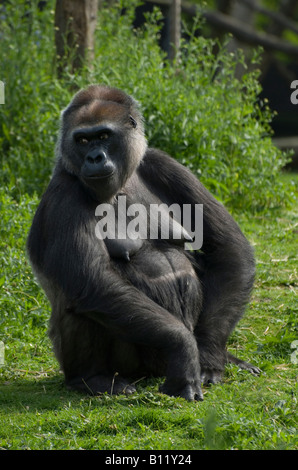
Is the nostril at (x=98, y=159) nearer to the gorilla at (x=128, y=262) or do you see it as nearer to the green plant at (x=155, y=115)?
the gorilla at (x=128, y=262)

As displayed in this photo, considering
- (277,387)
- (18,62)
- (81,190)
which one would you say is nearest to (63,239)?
(81,190)

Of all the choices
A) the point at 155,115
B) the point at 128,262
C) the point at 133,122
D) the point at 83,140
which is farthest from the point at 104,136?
the point at 155,115

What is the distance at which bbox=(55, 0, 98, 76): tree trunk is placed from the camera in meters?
7.89

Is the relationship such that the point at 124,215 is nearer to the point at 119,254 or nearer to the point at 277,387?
the point at 119,254

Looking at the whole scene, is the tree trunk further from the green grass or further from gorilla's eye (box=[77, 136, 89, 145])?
gorilla's eye (box=[77, 136, 89, 145])

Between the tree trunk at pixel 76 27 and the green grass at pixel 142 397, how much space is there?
8.33 feet

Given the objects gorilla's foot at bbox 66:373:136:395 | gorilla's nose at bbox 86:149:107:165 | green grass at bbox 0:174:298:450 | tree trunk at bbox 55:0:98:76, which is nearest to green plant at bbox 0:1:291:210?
tree trunk at bbox 55:0:98:76

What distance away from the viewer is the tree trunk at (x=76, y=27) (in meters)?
7.89

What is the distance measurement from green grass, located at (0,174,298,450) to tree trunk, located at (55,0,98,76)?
2538 millimetres

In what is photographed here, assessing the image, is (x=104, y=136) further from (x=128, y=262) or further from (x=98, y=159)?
(x=128, y=262)

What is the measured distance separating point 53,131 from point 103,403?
13.1ft

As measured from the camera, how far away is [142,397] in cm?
383

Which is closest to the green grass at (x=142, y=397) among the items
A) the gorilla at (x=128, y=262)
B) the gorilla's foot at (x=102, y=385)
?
the gorilla's foot at (x=102, y=385)

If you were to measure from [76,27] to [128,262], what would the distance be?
14.3 feet
